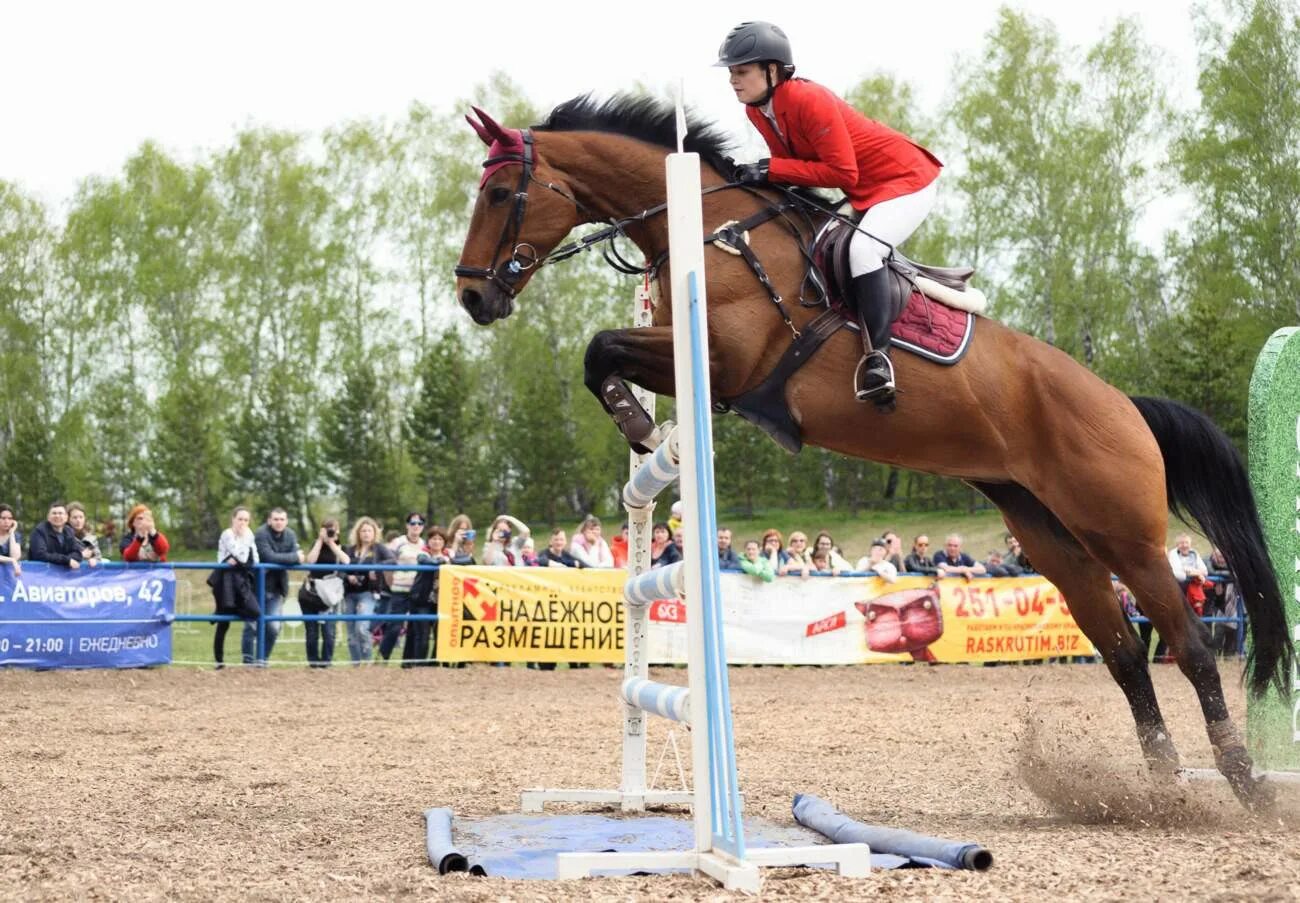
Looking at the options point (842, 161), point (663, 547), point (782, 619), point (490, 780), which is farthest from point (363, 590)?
point (842, 161)

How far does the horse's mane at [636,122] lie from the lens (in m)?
5.50

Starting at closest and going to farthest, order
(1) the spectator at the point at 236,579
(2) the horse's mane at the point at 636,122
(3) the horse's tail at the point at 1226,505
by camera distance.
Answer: (2) the horse's mane at the point at 636,122 < (3) the horse's tail at the point at 1226,505 < (1) the spectator at the point at 236,579

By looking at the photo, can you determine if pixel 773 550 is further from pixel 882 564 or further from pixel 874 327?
pixel 874 327

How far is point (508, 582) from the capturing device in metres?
13.4

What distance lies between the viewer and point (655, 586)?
184 inches

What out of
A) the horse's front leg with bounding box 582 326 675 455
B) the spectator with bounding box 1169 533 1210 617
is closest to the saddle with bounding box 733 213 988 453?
the horse's front leg with bounding box 582 326 675 455

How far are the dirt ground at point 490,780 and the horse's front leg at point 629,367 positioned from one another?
161 cm

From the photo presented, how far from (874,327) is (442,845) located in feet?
8.03

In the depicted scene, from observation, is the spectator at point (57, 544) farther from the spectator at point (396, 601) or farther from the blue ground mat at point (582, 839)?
the blue ground mat at point (582, 839)

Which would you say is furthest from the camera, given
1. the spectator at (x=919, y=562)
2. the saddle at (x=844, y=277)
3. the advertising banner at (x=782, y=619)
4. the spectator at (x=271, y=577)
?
the spectator at (x=919, y=562)

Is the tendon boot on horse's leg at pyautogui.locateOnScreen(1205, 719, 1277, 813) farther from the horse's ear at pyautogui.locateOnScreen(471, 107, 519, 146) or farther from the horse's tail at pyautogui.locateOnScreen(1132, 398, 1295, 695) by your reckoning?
the horse's ear at pyautogui.locateOnScreen(471, 107, 519, 146)

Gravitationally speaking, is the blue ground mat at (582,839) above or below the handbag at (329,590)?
below

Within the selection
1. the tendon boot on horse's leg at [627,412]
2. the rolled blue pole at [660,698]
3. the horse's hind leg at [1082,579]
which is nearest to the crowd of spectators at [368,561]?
the horse's hind leg at [1082,579]

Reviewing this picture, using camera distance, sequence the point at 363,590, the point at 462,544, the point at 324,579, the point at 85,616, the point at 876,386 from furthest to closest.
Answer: the point at 462,544
the point at 363,590
the point at 324,579
the point at 85,616
the point at 876,386
